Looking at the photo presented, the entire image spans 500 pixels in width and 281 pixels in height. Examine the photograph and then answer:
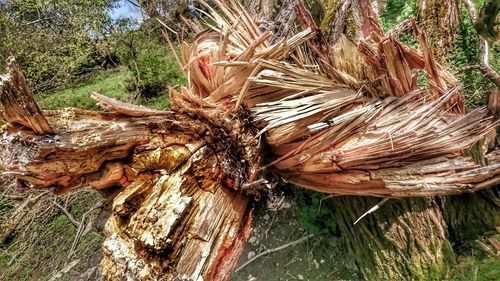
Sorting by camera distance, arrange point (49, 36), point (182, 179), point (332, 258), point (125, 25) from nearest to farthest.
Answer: point (182, 179) → point (332, 258) → point (49, 36) → point (125, 25)

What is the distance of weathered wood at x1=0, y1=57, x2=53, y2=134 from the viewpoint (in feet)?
4.90

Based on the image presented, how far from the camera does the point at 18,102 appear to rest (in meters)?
1.55

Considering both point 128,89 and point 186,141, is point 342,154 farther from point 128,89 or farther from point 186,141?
point 128,89

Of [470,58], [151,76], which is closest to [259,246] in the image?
[470,58]

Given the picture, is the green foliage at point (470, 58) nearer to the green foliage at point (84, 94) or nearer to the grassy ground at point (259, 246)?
the grassy ground at point (259, 246)

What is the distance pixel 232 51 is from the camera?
7.41 ft

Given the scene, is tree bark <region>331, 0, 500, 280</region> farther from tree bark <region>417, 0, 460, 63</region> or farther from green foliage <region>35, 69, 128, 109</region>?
green foliage <region>35, 69, 128, 109</region>

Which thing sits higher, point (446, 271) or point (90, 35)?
point (90, 35)

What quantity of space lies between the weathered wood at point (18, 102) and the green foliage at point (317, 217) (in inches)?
80.9

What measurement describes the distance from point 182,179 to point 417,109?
1.20 metres

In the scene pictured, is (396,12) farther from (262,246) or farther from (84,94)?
(84,94)

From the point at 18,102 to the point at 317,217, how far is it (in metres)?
2.24

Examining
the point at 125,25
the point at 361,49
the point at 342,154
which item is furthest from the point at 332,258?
the point at 125,25

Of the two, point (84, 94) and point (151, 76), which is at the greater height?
point (84, 94)
